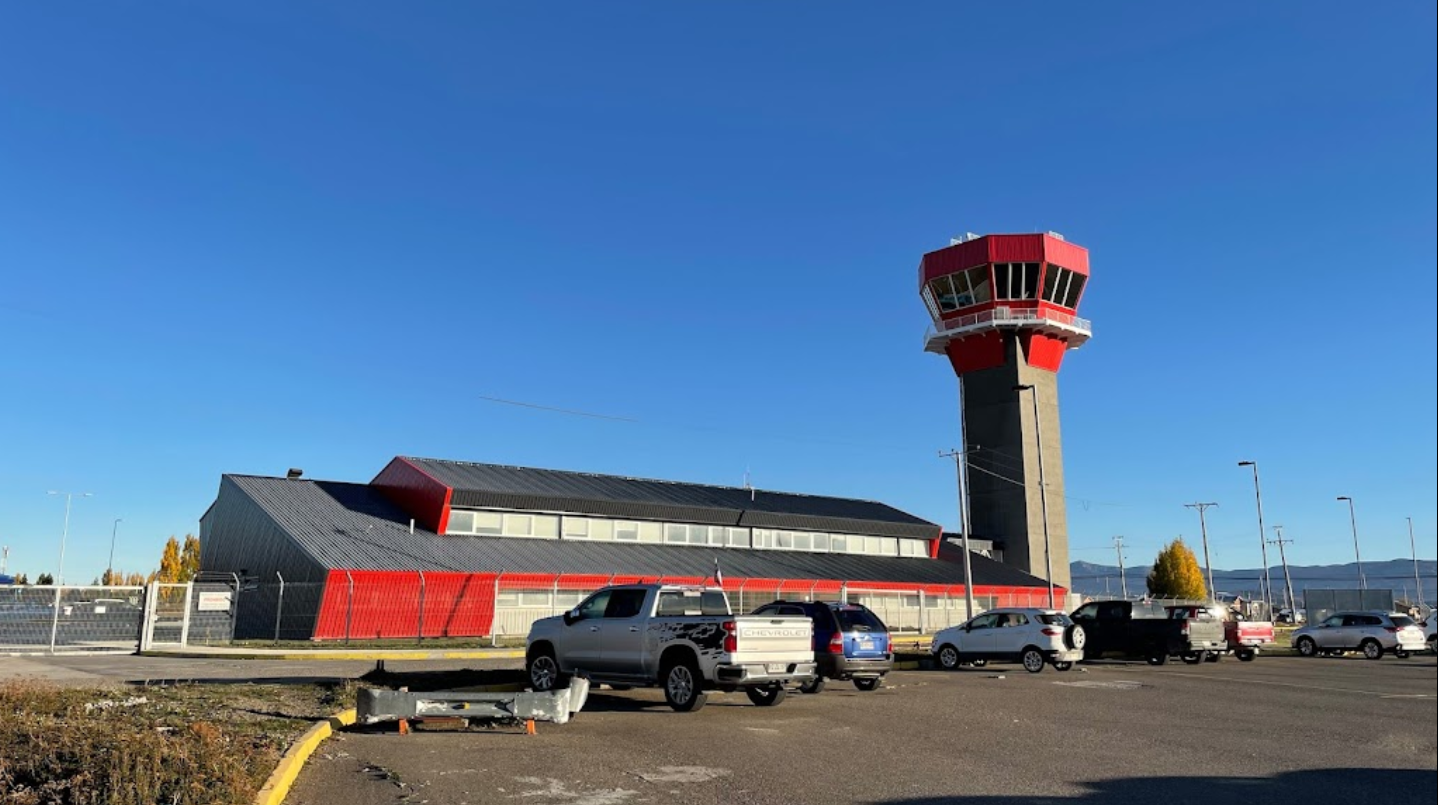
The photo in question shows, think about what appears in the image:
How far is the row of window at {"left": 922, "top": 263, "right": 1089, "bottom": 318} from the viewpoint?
6988 centimetres

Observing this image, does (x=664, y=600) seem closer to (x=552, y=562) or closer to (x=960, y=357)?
(x=552, y=562)

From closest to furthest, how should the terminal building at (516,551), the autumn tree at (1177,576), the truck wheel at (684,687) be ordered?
the truck wheel at (684,687)
the terminal building at (516,551)
the autumn tree at (1177,576)

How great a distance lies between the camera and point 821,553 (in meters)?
59.2

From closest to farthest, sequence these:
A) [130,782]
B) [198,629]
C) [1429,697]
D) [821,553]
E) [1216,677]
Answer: [1429,697] < [130,782] < [1216,677] < [198,629] < [821,553]

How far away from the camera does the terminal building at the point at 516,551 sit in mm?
37375

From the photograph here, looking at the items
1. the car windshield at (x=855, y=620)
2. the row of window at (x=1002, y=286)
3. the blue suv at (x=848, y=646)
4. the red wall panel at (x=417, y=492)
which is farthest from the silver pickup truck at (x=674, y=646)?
the row of window at (x=1002, y=286)

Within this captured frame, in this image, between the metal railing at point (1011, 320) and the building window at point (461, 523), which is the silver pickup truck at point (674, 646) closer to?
the building window at point (461, 523)

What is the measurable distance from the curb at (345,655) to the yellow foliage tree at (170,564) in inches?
2717

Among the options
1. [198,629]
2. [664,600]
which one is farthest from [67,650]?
[664,600]

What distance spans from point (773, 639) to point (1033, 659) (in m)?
12.7

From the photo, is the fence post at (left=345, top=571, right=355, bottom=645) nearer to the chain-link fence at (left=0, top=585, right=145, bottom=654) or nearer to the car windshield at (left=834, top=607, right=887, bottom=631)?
the chain-link fence at (left=0, top=585, right=145, bottom=654)

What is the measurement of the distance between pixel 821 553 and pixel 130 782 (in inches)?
2067

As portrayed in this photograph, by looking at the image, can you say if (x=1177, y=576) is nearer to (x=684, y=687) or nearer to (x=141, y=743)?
(x=684, y=687)

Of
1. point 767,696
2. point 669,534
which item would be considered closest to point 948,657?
point 767,696
